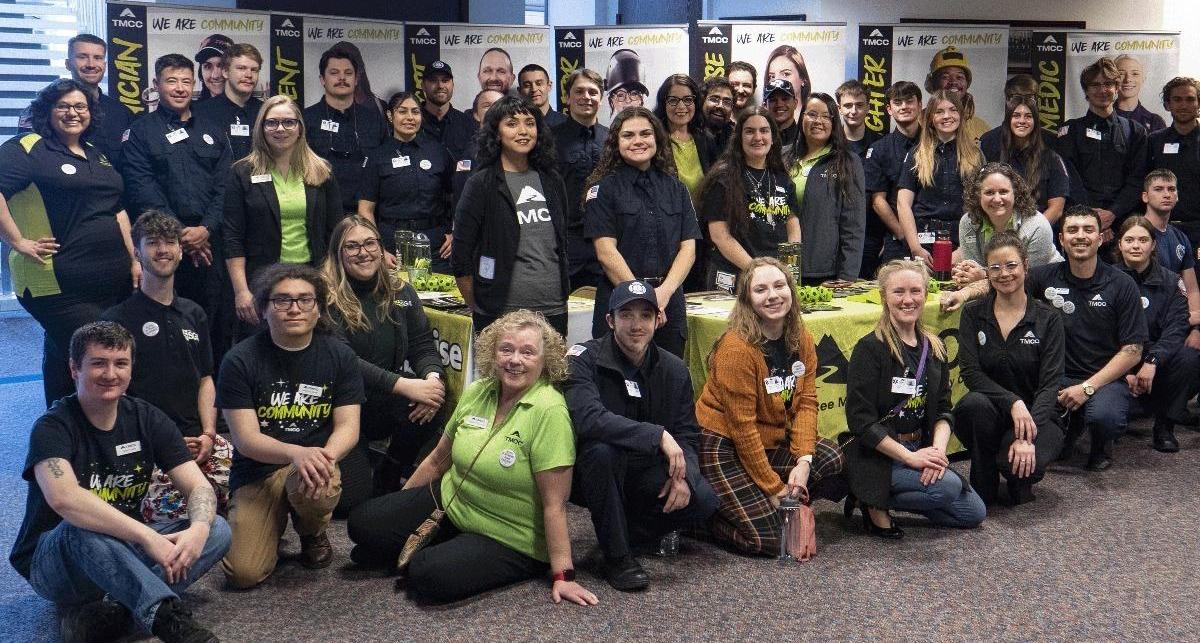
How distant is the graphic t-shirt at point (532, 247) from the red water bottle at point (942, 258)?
Result: 179 centimetres

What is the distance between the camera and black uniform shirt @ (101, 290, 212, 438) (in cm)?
408

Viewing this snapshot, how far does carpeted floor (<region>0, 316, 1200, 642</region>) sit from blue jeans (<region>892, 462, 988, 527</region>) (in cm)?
6

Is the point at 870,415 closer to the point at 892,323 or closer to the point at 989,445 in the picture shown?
the point at 892,323

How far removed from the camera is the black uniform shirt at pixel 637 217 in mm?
4410

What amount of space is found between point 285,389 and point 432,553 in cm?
69

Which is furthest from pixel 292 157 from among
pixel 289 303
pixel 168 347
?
pixel 289 303

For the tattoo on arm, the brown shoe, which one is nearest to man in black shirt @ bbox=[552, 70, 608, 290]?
the brown shoe

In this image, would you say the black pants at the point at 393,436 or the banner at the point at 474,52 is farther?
the banner at the point at 474,52

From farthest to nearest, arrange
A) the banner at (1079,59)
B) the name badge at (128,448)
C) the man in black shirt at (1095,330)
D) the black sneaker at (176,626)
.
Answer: the banner at (1079,59) < the man in black shirt at (1095,330) < the name badge at (128,448) < the black sneaker at (176,626)

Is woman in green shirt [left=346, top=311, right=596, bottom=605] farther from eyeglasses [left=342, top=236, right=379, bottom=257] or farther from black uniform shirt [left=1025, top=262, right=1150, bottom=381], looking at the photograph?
black uniform shirt [left=1025, top=262, right=1150, bottom=381]

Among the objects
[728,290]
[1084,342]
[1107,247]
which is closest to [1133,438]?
[1084,342]

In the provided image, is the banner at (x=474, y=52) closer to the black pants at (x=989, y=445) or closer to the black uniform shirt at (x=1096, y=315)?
the black uniform shirt at (x=1096, y=315)

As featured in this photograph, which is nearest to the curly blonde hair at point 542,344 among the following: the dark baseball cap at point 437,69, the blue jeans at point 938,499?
the blue jeans at point 938,499

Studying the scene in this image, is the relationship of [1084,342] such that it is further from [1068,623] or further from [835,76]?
[835,76]
